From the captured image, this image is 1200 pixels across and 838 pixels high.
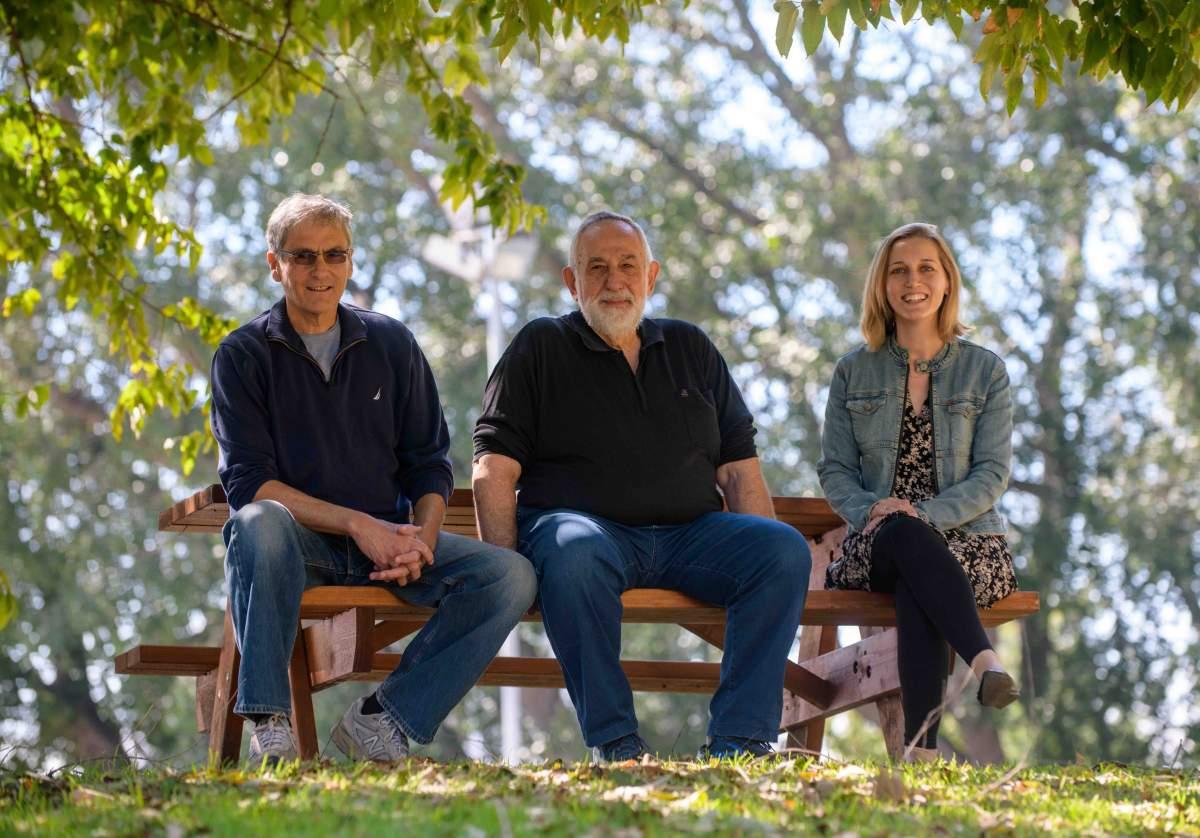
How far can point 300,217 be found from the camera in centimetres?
597

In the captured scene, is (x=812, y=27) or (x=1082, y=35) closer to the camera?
(x=812, y=27)

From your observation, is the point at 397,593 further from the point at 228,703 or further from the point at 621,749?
the point at 621,749

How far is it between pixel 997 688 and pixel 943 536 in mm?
845

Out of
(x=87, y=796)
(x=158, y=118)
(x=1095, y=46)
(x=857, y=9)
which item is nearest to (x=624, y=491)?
(x=857, y=9)

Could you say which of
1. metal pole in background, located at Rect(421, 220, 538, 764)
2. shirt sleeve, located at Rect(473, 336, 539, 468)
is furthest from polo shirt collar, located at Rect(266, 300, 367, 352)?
metal pole in background, located at Rect(421, 220, 538, 764)

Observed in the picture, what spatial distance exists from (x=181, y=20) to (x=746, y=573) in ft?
8.73

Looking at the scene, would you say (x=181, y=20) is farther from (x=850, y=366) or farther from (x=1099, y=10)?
(x=1099, y=10)

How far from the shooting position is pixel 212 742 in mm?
5906

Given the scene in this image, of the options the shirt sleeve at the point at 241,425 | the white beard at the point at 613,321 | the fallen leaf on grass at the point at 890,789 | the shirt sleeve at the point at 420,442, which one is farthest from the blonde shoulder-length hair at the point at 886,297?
the fallen leaf on grass at the point at 890,789

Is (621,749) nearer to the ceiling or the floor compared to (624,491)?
nearer to the floor

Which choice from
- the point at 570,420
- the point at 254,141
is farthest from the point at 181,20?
the point at 570,420

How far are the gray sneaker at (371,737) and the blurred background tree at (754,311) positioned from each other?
13360mm

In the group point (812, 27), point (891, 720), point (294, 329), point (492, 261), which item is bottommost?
point (891, 720)

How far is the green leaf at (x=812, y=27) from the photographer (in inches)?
206
